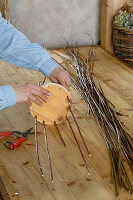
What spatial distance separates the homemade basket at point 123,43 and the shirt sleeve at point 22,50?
160 centimetres

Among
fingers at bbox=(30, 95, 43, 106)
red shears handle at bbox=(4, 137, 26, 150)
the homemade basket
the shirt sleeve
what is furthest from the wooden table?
the homemade basket

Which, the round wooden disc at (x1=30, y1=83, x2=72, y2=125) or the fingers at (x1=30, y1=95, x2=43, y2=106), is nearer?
the fingers at (x1=30, y1=95, x2=43, y2=106)

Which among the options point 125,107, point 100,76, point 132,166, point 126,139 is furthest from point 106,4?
point 132,166

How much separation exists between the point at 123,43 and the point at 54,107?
1951mm

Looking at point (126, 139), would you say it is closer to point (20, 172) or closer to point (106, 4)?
point (20, 172)

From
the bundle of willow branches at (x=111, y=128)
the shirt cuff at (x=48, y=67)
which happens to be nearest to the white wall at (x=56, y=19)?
the bundle of willow branches at (x=111, y=128)

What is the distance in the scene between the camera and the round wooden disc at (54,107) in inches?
83.7

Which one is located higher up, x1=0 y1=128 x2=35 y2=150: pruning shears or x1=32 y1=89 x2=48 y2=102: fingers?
x1=32 y1=89 x2=48 y2=102: fingers

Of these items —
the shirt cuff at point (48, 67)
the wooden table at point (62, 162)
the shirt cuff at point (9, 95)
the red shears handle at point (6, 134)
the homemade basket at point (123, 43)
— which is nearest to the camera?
the wooden table at point (62, 162)

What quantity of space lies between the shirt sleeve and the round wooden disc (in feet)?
0.83

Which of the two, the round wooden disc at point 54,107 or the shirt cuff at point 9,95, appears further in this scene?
the round wooden disc at point 54,107

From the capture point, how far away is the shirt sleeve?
7.81ft

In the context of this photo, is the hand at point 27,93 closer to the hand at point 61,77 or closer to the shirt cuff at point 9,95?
the shirt cuff at point 9,95

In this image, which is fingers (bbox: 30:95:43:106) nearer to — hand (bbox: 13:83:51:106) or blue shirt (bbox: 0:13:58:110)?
hand (bbox: 13:83:51:106)
